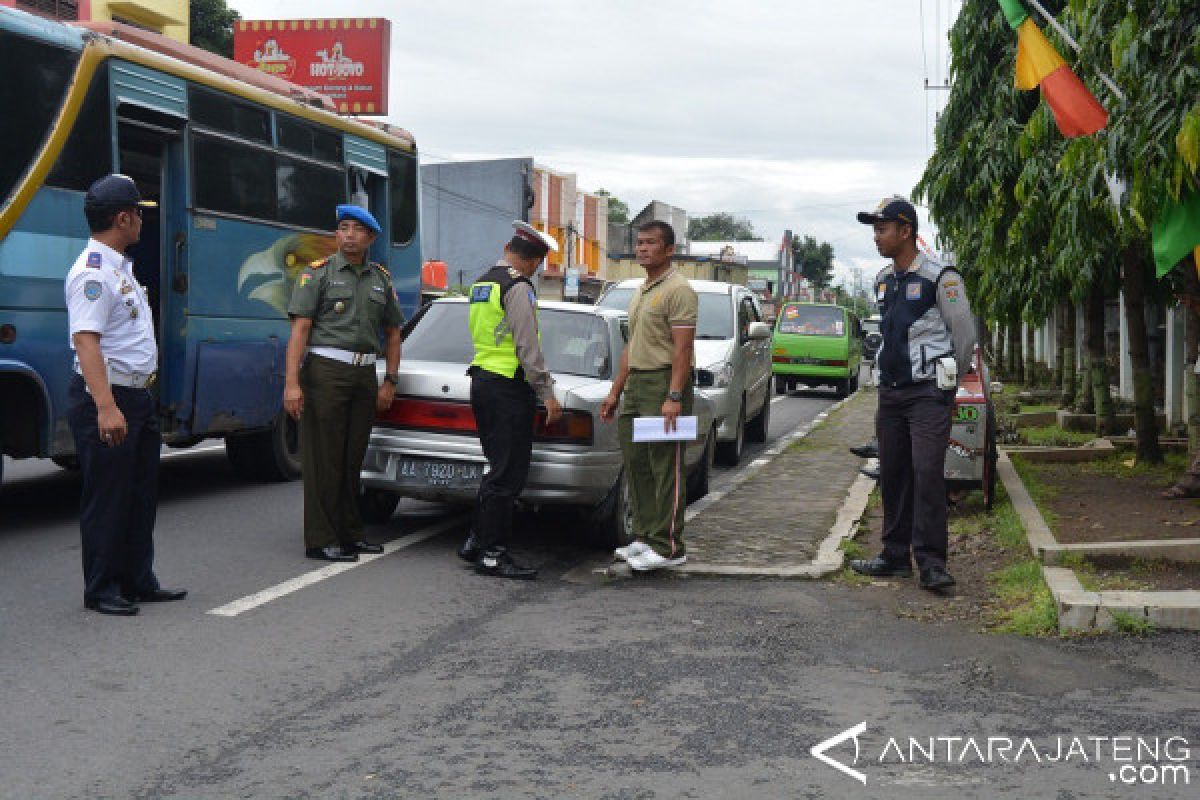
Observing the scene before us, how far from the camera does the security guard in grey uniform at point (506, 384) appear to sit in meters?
7.23

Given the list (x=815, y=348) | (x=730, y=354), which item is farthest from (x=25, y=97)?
(x=815, y=348)

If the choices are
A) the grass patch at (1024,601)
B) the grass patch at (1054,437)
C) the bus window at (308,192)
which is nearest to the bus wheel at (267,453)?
the bus window at (308,192)

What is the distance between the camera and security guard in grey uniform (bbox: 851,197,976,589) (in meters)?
6.94

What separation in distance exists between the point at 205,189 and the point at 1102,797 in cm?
750

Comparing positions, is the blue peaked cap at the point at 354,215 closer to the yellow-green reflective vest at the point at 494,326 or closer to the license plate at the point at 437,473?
the yellow-green reflective vest at the point at 494,326

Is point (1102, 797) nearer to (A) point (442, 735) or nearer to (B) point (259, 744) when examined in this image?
(A) point (442, 735)

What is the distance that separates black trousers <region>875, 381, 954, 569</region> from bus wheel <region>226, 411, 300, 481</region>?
5326mm

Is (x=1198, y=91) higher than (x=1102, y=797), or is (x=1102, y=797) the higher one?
(x=1198, y=91)

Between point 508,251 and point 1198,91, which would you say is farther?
point 508,251

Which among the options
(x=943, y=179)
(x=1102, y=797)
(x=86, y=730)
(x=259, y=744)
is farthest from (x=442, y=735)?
(x=943, y=179)

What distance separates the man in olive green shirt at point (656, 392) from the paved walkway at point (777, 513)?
1.11ft

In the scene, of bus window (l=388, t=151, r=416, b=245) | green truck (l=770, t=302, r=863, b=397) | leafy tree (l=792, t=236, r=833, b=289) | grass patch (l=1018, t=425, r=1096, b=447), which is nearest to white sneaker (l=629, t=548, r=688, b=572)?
bus window (l=388, t=151, r=416, b=245)

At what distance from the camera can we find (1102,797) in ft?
13.0

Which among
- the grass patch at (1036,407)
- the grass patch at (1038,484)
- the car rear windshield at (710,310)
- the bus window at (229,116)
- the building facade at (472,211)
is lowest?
the grass patch at (1038,484)
